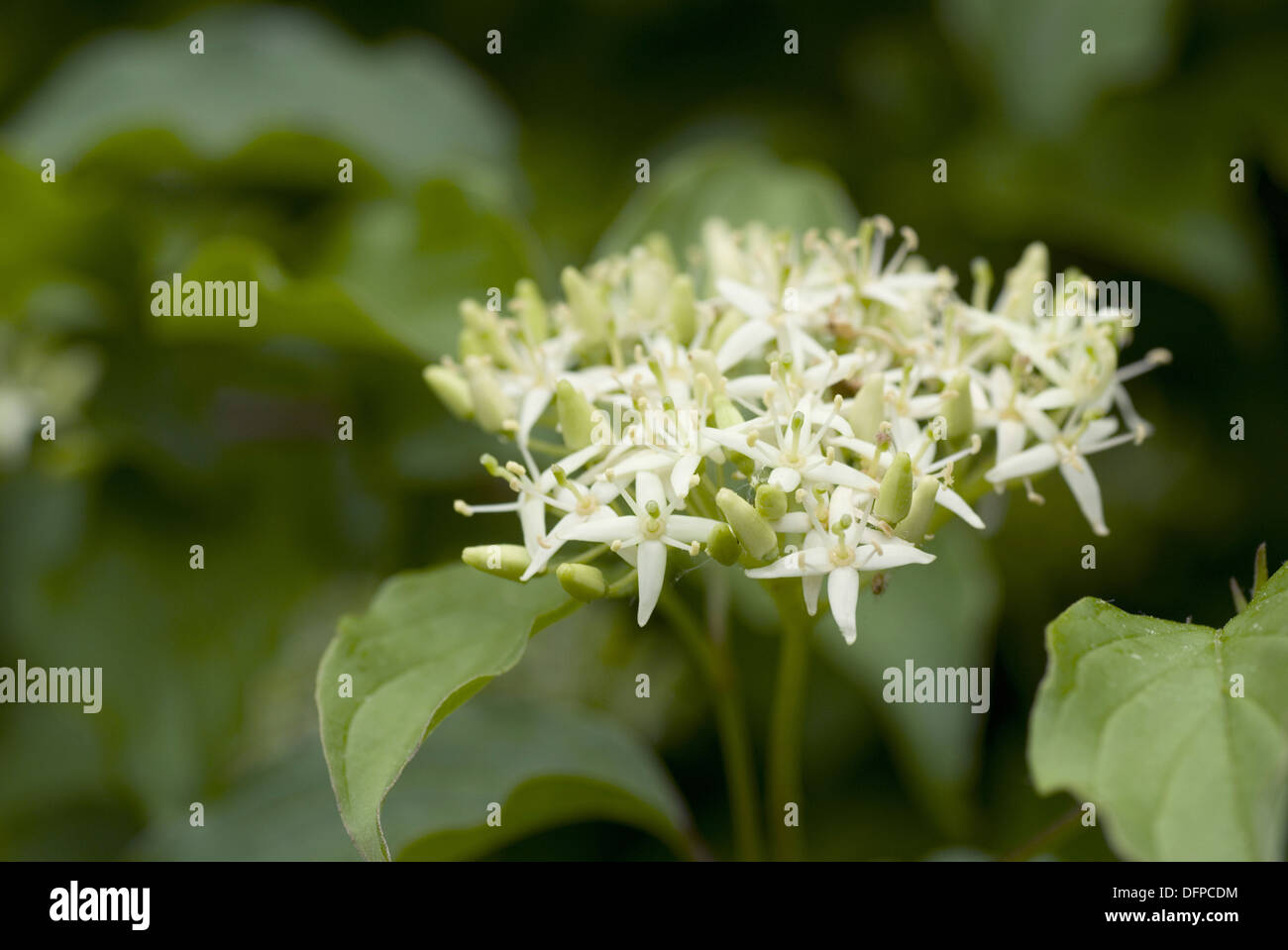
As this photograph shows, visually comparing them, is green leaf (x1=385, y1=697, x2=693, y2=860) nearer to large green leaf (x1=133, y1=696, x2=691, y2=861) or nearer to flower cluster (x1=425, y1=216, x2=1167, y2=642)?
large green leaf (x1=133, y1=696, x2=691, y2=861)

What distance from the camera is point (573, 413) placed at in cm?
90

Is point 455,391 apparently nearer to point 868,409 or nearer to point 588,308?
point 588,308

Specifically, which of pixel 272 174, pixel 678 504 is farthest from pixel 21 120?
pixel 678 504

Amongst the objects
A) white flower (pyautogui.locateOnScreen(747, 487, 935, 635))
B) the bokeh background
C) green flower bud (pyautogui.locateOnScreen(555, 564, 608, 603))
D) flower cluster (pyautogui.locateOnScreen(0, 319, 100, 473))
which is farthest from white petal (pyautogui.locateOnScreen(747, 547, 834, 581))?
flower cluster (pyautogui.locateOnScreen(0, 319, 100, 473))

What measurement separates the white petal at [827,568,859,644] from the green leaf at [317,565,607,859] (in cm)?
21

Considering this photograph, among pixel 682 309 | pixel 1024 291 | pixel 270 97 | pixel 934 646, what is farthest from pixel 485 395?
pixel 270 97

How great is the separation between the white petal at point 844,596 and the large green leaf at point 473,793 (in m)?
0.45

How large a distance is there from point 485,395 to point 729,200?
59cm

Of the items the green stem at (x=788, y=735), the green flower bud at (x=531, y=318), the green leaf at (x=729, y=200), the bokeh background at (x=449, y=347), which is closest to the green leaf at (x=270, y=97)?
the bokeh background at (x=449, y=347)

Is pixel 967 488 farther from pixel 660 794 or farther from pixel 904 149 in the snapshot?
pixel 904 149

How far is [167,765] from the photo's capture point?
1.41m

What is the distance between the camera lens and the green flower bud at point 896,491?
795 millimetres

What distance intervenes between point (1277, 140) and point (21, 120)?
1875 mm

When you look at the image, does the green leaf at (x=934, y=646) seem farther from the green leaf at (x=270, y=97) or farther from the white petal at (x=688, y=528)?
the green leaf at (x=270, y=97)
